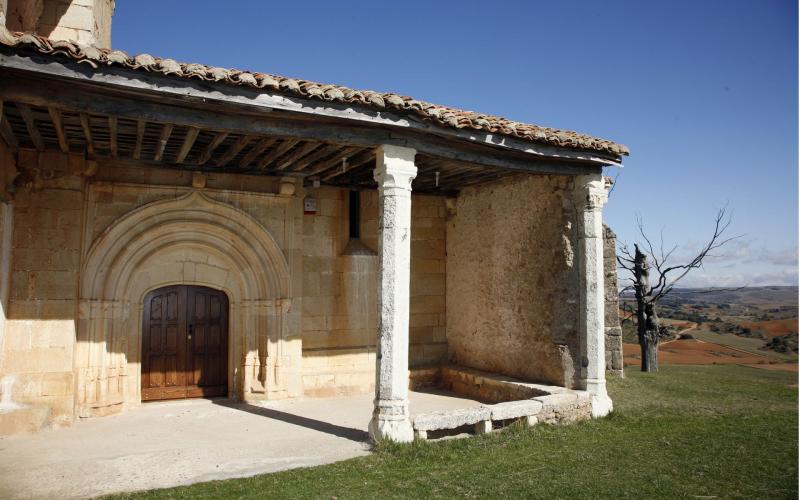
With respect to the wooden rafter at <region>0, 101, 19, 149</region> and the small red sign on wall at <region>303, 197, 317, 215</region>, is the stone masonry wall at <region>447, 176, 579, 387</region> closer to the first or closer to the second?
the small red sign on wall at <region>303, 197, 317, 215</region>

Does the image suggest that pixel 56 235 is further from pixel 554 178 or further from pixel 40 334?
pixel 554 178

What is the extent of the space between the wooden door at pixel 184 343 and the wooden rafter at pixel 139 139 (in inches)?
78.8

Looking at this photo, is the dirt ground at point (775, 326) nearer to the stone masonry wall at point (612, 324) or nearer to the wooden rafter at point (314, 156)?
the stone masonry wall at point (612, 324)

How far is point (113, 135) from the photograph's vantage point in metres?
5.67

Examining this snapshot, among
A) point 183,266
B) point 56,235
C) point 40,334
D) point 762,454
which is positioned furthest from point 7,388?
point 762,454

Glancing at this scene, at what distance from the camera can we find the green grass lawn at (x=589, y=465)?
448 centimetres

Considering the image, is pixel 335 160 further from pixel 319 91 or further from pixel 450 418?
pixel 450 418

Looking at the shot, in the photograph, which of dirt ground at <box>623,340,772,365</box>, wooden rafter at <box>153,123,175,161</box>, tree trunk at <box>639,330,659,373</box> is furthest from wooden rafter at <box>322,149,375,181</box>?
dirt ground at <box>623,340,772,365</box>

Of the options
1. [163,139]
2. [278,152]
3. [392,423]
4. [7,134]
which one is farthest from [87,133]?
[392,423]

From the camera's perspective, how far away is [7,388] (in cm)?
617

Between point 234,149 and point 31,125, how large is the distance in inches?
76.7

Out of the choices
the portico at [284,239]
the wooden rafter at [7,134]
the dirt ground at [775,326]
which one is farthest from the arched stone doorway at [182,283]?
the dirt ground at [775,326]

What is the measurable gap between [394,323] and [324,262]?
297 cm

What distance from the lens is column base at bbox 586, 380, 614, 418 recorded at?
281 inches
